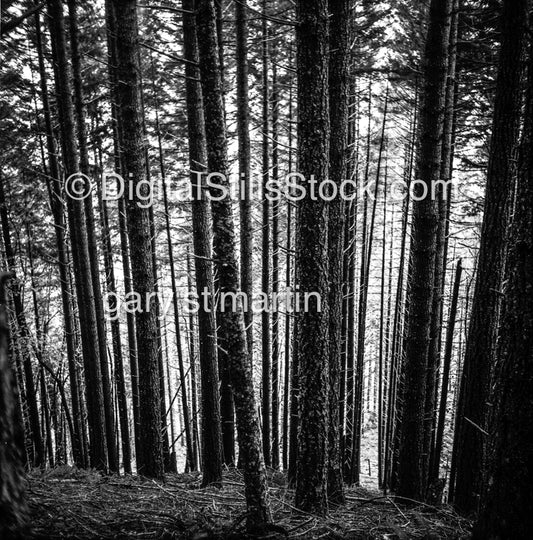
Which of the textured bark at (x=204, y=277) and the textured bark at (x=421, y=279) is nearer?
the textured bark at (x=421, y=279)

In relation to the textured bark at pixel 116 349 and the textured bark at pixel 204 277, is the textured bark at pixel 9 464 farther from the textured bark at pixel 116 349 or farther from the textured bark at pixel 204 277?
the textured bark at pixel 116 349

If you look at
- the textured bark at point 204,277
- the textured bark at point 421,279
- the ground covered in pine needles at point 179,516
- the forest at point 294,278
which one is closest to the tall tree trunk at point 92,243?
the forest at point 294,278

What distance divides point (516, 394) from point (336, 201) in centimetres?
355

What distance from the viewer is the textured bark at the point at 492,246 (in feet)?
15.9

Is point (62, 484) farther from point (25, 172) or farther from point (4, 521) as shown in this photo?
point (25, 172)

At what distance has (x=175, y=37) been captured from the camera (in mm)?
11508

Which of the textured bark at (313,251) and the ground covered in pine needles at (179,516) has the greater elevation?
the textured bark at (313,251)

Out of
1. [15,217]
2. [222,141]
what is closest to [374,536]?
[222,141]

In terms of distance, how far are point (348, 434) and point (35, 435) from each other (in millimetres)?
9980

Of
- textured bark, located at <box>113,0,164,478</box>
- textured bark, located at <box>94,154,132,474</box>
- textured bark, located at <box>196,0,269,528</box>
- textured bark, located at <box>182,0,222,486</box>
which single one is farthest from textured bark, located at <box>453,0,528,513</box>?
textured bark, located at <box>94,154,132,474</box>

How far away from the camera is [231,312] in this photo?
146 inches

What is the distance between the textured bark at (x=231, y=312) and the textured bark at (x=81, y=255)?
5.82 meters

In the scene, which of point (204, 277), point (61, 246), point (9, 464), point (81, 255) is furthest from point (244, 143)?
point (9, 464)

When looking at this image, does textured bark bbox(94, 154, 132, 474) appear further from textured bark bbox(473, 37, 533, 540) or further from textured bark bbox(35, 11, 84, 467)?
textured bark bbox(473, 37, 533, 540)
